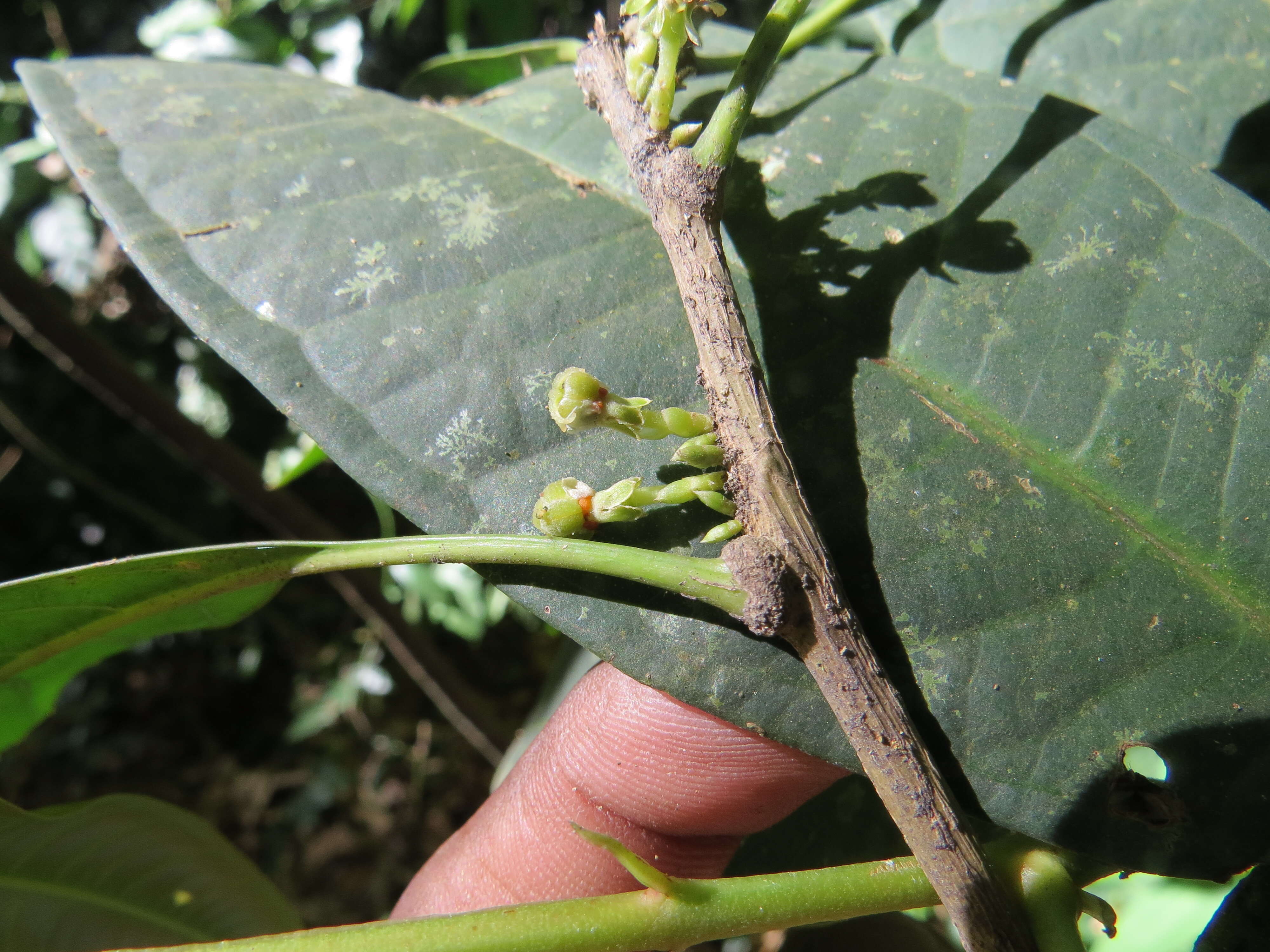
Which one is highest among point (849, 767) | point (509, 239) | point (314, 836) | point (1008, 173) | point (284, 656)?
point (1008, 173)

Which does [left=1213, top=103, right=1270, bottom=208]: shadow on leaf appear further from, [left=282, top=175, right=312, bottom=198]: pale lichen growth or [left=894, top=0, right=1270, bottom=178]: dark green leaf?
[left=282, top=175, right=312, bottom=198]: pale lichen growth

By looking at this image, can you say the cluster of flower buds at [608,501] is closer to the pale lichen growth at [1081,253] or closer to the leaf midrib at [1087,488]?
the leaf midrib at [1087,488]

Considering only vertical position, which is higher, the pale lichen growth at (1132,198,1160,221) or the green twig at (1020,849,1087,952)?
the pale lichen growth at (1132,198,1160,221)

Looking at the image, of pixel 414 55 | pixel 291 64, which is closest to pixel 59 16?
pixel 291 64

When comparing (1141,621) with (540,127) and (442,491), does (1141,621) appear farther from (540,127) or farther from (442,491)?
(540,127)

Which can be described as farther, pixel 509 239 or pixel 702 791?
pixel 702 791

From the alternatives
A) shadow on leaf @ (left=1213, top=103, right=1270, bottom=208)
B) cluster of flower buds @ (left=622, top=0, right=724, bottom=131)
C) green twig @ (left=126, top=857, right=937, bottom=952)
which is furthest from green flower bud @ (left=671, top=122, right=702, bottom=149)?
shadow on leaf @ (left=1213, top=103, right=1270, bottom=208)

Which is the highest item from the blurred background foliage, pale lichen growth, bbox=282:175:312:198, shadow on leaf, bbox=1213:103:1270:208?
shadow on leaf, bbox=1213:103:1270:208

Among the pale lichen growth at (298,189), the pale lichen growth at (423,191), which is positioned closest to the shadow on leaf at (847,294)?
the pale lichen growth at (423,191)

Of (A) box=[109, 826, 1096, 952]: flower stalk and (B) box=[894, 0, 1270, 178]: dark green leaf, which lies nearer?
(A) box=[109, 826, 1096, 952]: flower stalk
